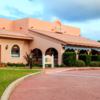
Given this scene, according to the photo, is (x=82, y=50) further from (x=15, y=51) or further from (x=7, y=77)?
(x=7, y=77)

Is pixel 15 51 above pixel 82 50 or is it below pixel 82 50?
below

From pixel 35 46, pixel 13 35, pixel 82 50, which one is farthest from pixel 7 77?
pixel 82 50

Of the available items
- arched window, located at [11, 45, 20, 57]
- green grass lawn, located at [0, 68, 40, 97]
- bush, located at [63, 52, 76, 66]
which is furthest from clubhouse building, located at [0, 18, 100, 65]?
green grass lawn, located at [0, 68, 40, 97]

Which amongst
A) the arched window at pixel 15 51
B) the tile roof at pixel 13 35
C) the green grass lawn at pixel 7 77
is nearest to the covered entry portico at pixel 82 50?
the tile roof at pixel 13 35

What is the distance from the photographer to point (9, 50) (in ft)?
101

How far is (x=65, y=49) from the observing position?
3131 centimetres

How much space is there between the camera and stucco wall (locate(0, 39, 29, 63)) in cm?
2994

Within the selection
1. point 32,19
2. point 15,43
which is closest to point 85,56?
point 15,43

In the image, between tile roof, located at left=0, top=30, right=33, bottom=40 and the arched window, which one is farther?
the arched window

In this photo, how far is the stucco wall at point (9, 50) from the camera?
1179 inches

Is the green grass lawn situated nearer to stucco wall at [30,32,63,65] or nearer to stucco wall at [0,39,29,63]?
stucco wall at [0,39,29,63]

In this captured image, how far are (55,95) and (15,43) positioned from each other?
72.1ft

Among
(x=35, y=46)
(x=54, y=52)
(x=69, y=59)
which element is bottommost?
(x=69, y=59)

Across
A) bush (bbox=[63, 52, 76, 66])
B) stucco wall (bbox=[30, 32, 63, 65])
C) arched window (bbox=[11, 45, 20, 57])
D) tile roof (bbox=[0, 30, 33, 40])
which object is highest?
tile roof (bbox=[0, 30, 33, 40])
